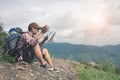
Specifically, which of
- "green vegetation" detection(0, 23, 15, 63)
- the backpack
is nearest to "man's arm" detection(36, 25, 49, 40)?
the backpack

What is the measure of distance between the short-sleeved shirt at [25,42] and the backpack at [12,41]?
0.51ft

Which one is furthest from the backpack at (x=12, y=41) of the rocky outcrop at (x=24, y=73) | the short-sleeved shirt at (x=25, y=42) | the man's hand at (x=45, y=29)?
the man's hand at (x=45, y=29)

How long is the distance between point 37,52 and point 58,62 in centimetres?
613

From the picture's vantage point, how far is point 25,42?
12.7 metres

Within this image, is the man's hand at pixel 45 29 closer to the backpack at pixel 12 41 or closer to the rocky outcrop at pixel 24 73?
the backpack at pixel 12 41

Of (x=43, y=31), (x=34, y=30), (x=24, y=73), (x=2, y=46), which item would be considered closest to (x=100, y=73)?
(x=2, y=46)

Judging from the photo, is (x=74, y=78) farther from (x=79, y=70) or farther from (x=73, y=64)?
(x=73, y=64)

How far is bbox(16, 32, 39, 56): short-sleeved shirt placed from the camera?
1248 cm

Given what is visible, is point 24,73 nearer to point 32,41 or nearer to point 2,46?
point 32,41

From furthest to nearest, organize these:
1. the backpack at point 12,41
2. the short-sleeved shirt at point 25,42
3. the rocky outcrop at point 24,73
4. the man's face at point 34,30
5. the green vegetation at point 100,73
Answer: the green vegetation at point 100,73 → the man's face at point 34,30 → the backpack at point 12,41 → the short-sleeved shirt at point 25,42 → the rocky outcrop at point 24,73

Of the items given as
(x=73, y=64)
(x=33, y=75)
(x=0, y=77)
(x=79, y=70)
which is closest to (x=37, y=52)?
(x=33, y=75)

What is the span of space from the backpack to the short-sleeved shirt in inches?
6.1

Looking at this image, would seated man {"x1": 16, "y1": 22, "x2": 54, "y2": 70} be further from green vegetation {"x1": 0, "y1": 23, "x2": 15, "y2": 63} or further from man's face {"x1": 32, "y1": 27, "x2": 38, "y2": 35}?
green vegetation {"x1": 0, "y1": 23, "x2": 15, "y2": 63}

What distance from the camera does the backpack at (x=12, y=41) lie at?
41.9 ft
